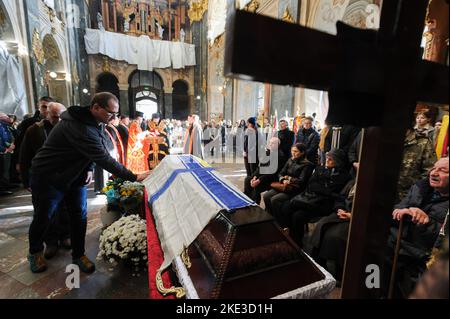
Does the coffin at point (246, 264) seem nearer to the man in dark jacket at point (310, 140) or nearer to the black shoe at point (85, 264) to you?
the black shoe at point (85, 264)

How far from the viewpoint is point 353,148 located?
3037mm

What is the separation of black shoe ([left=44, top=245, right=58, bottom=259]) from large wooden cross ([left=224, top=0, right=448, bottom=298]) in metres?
2.97

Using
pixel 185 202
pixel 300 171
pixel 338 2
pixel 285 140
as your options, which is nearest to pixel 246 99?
pixel 338 2

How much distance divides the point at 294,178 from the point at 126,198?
2151 millimetres

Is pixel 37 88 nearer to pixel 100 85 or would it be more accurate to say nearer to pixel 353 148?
pixel 353 148

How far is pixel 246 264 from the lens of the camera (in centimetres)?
133

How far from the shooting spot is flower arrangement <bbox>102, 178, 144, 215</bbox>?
2.81m

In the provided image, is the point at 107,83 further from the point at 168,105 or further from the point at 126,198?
the point at 126,198

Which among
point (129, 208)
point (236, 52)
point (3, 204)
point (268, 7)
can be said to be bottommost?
point (3, 204)

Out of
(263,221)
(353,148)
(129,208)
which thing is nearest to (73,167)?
(129,208)

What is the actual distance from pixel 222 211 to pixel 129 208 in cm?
167

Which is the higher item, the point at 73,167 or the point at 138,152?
the point at 73,167

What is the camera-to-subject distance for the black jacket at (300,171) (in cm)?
296

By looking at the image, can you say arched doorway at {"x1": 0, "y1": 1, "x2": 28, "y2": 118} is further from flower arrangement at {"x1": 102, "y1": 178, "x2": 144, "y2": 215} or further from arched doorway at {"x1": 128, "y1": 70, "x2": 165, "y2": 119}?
arched doorway at {"x1": 128, "y1": 70, "x2": 165, "y2": 119}
